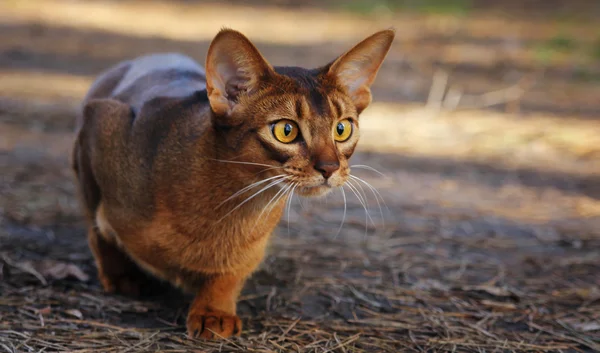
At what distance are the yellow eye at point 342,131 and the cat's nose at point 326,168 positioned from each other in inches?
Result: 6.8

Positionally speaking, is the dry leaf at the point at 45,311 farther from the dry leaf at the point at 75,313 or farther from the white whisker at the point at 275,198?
the white whisker at the point at 275,198

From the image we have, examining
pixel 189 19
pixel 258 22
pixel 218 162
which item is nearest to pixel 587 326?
pixel 218 162

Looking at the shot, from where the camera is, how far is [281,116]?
7.57ft

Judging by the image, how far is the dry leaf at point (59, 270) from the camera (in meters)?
2.89

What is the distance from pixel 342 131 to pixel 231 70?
1.43 ft

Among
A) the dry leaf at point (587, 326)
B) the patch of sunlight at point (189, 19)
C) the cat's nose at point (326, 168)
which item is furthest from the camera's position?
the patch of sunlight at point (189, 19)

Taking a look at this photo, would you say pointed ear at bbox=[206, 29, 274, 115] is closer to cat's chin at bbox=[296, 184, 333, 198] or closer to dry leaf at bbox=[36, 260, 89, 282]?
cat's chin at bbox=[296, 184, 333, 198]

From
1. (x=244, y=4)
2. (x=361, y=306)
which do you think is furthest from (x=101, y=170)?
(x=244, y=4)

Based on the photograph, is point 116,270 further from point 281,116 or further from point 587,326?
point 587,326

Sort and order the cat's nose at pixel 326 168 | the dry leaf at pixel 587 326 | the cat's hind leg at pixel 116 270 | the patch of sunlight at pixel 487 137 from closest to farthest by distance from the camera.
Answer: the cat's nose at pixel 326 168
the dry leaf at pixel 587 326
the cat's hind leg at pixel 116 270
the patch of sunlight at pixel 487 137

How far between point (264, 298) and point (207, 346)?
53 centimetres

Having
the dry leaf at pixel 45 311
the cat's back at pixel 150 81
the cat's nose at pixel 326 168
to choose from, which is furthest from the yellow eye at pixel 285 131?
the dry leaf at pixel 45 311

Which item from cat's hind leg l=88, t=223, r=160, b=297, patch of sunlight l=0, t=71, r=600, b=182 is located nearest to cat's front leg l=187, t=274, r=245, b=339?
cat's hind leg l=88, t=223, r=160, b=297

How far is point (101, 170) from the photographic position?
2727 millimetres
